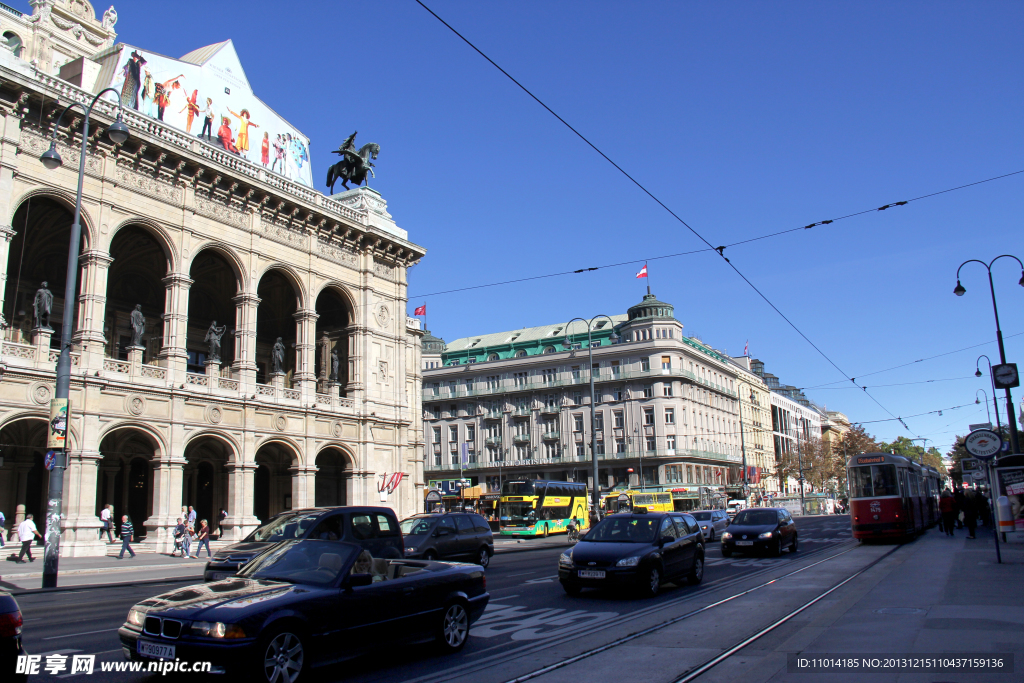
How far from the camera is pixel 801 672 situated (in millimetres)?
6859

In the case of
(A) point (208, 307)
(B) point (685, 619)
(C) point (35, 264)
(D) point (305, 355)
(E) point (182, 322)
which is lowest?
(B) point (685, 619)

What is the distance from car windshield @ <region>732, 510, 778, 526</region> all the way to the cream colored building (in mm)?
18526

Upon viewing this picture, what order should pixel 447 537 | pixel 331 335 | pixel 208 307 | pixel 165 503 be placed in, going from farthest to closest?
pixel 208 307
pixel 331 335
pixel 165 503
pixel 447 537

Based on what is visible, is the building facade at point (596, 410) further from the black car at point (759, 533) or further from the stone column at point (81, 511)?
the stone column at point (81, 511)

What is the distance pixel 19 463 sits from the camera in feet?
91.9

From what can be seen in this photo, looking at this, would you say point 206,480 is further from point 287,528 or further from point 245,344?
point 287,528

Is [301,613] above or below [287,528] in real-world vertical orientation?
below

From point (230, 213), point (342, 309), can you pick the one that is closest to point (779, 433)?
point (342, 309)

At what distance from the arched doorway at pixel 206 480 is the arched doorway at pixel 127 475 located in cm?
180

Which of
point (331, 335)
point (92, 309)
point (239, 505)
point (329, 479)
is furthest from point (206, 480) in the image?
point (92, 309)

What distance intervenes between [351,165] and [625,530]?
1206 inches

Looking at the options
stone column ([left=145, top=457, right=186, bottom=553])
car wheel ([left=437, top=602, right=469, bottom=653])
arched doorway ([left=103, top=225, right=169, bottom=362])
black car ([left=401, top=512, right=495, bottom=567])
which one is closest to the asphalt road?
car wheel ([left=437, top=602, right=469, bottom=653])

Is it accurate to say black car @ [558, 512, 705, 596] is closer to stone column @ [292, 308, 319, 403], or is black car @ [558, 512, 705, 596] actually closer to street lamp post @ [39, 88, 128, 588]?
street lamp post @ [39, 88, 128, 588]

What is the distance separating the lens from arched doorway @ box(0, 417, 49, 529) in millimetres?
27734
